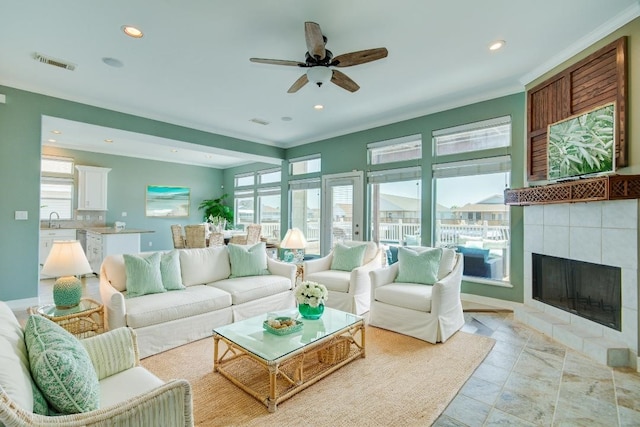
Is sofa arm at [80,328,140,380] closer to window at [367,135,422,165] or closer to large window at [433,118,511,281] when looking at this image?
large window at [433,118,511,281]

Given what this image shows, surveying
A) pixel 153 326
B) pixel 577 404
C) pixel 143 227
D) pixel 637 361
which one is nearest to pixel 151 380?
pixel 153 326

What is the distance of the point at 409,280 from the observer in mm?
3709

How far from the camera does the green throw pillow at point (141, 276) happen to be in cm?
306

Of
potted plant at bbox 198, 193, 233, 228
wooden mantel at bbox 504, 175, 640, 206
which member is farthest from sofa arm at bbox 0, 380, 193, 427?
potted plant at bbox 198, 193, 233, 228

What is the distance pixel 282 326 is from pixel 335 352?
536 mm

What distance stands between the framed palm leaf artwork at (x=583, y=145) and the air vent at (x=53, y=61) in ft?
18.0

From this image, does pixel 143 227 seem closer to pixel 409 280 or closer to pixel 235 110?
pixel 235 110

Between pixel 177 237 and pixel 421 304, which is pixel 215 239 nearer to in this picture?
pixel 177 237

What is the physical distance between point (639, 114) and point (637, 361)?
2097mm

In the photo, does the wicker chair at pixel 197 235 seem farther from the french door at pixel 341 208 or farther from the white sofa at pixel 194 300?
the french door at pixel 341 208

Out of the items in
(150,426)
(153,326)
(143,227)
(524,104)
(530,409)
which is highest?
(524,104)

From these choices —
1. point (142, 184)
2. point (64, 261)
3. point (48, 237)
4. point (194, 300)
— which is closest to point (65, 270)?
point (64, 261)

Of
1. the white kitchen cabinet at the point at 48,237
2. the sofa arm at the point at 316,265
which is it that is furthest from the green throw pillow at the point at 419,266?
the white kitchen cabinet at the point at 48,237

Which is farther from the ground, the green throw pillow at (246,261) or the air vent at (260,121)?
the air vent at (260,121)
